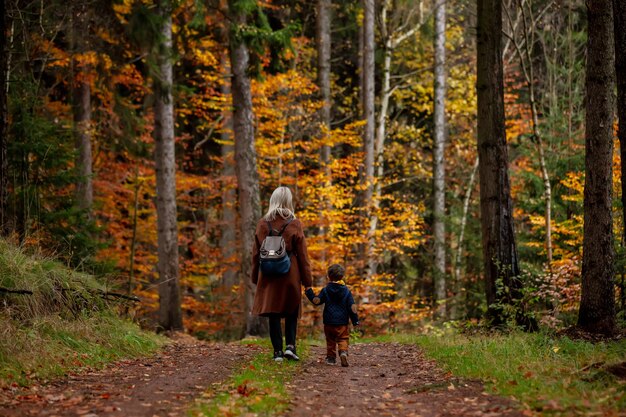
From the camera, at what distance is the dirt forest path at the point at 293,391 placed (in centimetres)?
579

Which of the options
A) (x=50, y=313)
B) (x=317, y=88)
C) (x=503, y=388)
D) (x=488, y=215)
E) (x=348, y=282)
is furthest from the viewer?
(x=317, y=88)

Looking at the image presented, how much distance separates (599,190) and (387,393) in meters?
4.78

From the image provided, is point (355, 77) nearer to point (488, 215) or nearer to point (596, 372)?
point (488, 215)

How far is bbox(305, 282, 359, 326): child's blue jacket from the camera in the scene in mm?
9062

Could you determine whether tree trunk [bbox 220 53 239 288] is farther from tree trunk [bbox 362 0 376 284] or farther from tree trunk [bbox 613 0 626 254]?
tree trunk [bbox 613 0 626 254]

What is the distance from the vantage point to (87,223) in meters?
13.9

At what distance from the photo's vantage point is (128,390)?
22.0 ft

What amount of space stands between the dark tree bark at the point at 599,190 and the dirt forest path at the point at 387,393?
251 cm

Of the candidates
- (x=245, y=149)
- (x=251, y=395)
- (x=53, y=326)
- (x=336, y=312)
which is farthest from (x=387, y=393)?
(x=245, y=149)

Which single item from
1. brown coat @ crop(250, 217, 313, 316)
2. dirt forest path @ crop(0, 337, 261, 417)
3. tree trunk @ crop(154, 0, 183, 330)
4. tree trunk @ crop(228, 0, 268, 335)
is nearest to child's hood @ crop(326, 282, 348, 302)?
brown coat @ crop(250, 217, 313, 316)

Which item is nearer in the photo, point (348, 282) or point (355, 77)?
point (348, 282)

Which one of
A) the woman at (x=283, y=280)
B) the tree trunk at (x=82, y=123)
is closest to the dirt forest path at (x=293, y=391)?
the woman at (x=283, y=280)

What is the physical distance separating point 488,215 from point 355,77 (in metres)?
18.6

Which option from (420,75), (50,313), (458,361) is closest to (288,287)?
(458,361)
